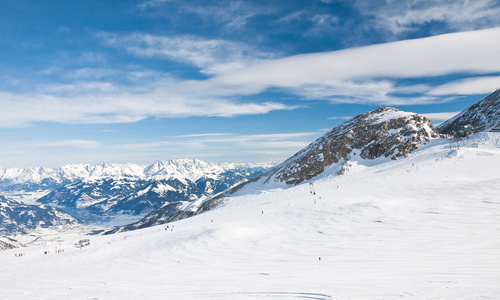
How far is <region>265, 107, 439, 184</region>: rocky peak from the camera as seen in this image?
240 ft

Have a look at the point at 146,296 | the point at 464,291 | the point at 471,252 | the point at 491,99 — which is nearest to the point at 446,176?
the point at 471,252

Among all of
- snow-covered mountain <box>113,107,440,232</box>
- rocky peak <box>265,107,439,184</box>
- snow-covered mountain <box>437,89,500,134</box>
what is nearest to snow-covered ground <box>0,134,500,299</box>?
snow-covered mountain <box>113,107,440,232</box>

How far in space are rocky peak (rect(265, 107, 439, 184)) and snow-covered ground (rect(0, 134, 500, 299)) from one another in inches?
1203

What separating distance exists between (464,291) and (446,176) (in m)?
43.6

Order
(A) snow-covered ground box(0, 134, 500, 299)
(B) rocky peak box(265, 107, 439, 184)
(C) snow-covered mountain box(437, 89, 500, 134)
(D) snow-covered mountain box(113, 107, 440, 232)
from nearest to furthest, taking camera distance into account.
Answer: (A) snow-covered ground box(0, 134, 500, 299) → (D) snow-covered mountain box(113, 107, 440, 232) → (B) rocky peak box(265, 107, 439, 184) → (C) snow-covered mountain box(437, 89, 500, 134)

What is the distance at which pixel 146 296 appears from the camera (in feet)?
54.6

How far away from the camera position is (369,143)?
78.6 meters

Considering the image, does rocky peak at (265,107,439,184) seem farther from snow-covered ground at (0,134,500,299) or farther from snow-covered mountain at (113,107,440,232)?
snow-covered ground at (0,134,500,299)

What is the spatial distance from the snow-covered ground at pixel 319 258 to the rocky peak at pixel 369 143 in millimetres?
30550

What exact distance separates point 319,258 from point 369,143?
69341 millimetres

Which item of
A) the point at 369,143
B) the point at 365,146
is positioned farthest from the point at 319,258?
the point at 369,143

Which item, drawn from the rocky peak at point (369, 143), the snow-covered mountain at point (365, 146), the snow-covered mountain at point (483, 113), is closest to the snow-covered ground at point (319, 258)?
the snow-covered mountain at point (365, 146)

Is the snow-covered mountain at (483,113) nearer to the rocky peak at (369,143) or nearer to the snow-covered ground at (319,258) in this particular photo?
the rocky peak at (369,143)

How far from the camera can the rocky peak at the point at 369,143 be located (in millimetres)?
73044
